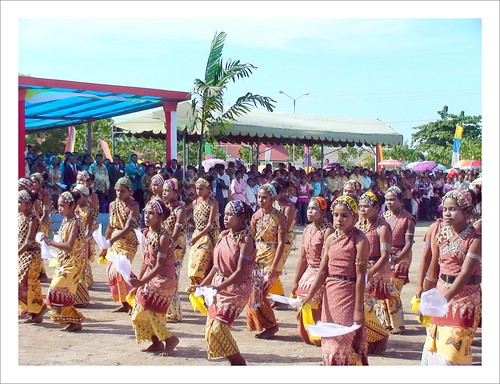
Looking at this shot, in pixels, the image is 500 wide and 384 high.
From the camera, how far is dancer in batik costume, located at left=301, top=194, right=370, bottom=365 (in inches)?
225

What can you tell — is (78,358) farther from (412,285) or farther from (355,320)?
(412,285)

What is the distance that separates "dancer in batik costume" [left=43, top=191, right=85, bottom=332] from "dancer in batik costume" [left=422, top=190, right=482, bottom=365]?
406 cm

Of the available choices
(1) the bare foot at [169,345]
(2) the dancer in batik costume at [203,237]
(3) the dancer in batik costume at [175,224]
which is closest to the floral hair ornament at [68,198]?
(3) the dancer in batik costume at [175,224]

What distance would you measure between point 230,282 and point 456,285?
1.90 m

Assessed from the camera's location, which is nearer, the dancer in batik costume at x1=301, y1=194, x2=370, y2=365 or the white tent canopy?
the dancer in batik costume at x1=301, y1=194, x2=370, y2=365

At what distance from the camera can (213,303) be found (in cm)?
635

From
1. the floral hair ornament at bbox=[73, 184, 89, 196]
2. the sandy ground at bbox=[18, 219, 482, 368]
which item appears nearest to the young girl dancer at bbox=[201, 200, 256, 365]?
the sandy ground at bbox=[18, 219, 482, 368]

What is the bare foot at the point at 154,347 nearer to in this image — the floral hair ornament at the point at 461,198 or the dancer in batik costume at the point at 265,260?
the dancer in batik costume at the point at 265,260

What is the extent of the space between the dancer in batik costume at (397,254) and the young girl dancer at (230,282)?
91.3 inches

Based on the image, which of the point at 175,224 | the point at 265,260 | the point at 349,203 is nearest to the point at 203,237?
the point at 175,224

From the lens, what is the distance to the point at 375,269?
7254 mm

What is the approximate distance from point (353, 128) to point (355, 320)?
21.7m

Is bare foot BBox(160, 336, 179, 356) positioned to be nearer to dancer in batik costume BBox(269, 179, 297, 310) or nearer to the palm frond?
dancer in batik costume BBox(269, 179, 297, 310)

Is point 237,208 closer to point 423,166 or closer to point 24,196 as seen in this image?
point 24,196
